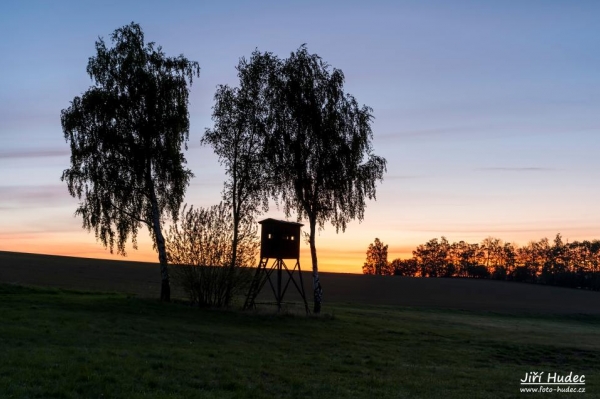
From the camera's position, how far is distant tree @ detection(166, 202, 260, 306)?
122ft

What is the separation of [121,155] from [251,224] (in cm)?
922

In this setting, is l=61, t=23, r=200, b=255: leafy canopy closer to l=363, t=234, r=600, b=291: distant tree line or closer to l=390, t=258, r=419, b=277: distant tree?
l=363, t=234, r=600, b=291: distant tree line

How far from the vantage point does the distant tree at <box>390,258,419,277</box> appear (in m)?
165

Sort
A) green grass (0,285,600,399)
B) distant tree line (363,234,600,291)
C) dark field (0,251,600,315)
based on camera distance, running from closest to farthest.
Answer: green grass (0,285,600,399), dark field (0,251,600,315), distant tree line (363,234,600,291)

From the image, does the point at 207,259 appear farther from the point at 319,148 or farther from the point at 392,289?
the point at 392,289

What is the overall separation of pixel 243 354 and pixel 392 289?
2910 inches

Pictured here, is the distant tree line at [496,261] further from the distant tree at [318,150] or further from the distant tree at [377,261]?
the distant tree at [318,150]

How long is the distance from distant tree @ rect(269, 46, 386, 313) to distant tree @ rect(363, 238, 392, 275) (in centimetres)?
12608

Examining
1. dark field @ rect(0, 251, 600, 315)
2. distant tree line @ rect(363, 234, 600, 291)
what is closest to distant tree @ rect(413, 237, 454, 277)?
distant tree line @ rect(363, 234, 600, 291)

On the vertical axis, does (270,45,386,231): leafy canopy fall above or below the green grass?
above

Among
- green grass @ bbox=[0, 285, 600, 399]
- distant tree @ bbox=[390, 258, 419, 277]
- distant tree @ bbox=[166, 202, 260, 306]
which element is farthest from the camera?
distant tree @ bbox=[390, 258, 419, 277]

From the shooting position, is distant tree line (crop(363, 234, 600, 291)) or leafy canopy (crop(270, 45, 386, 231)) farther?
distant tree line (crop(363, 234, 600, 291))

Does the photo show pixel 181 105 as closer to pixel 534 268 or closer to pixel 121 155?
pixel 121 155

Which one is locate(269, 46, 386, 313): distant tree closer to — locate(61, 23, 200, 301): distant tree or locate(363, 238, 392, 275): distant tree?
locate(61, 23, 200, 301): distant tree
